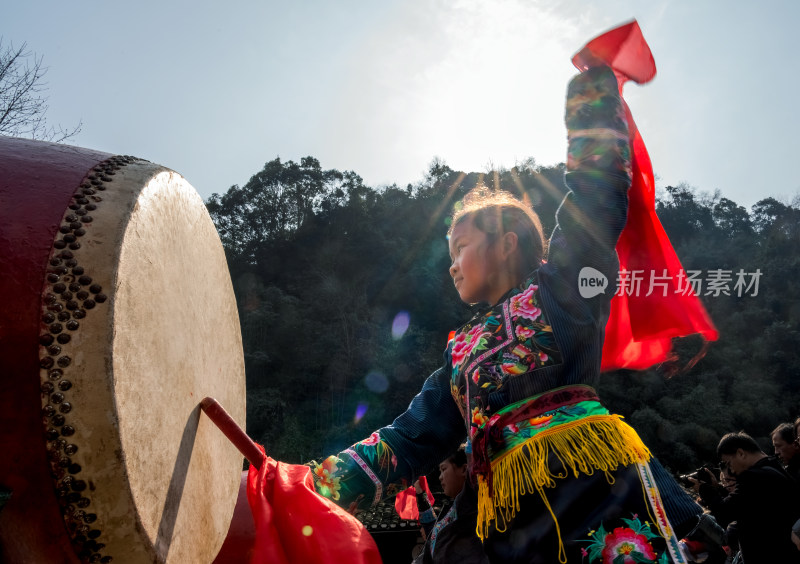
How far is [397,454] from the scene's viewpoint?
1.74m

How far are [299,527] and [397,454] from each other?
46 centimetres

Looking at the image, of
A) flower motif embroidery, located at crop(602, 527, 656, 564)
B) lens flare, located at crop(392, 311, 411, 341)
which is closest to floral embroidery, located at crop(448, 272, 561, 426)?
flower motif embroidery, located at crop(602, 527, 656, 564)

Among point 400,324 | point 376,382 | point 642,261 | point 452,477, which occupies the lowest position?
point 376,382

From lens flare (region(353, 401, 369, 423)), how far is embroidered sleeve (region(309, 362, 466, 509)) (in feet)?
52.4

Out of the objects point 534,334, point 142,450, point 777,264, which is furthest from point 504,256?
point 777,264

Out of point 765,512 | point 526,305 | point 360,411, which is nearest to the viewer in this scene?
point 526,305

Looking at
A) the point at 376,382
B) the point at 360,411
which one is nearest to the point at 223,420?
the point at 360,411

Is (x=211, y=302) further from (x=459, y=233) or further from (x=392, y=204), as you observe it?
(x=392, y=204)

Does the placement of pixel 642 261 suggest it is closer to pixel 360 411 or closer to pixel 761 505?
pixel 761 505

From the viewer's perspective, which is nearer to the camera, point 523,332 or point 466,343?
point 523,332

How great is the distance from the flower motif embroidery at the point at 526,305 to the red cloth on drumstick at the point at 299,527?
2.26 ft

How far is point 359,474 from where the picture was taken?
5.55ft

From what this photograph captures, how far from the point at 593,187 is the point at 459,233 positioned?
44cm

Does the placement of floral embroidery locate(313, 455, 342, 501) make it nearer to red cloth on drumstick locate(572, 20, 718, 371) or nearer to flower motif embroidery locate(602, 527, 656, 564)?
flower motif embroidery locate(602, 527, 656, 564)
